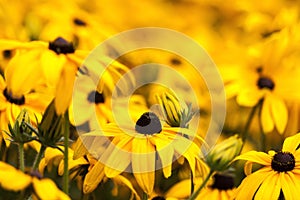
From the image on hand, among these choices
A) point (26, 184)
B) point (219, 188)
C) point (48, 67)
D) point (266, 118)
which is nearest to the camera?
point (26, 184)

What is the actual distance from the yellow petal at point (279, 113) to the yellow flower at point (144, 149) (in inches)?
29.1

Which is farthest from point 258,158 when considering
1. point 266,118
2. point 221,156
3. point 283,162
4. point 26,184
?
point 266,118

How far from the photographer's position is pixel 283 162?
5.84ft

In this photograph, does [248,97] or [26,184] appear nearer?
[26,184]

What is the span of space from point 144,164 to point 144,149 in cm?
3

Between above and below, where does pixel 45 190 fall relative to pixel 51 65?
below

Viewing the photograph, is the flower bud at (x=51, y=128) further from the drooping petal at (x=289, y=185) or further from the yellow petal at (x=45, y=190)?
the drooping petal at (x=289, y=185)

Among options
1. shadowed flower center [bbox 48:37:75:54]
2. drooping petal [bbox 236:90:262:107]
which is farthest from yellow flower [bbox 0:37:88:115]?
drooping petal [bbox 236:90:262:107]

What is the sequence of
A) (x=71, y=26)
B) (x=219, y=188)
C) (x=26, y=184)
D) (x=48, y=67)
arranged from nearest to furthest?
(x=26, y=184) < (x=48, y=67) < (x=219, y=188) < (x=71, y=26)

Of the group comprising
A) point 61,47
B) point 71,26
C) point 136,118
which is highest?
point 71,26

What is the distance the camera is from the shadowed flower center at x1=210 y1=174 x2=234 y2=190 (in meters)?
2.02

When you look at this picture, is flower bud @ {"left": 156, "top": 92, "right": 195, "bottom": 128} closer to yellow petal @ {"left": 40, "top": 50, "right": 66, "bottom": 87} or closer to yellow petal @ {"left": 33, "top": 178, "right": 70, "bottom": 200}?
yellow petal @ {"left": 40, "top": 50, "right": 66, "bottom": 87}

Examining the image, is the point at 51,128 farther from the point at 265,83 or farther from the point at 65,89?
the point at 265,83

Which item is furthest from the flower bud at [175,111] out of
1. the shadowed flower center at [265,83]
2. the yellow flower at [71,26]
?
the yellow flower at [71,26]
